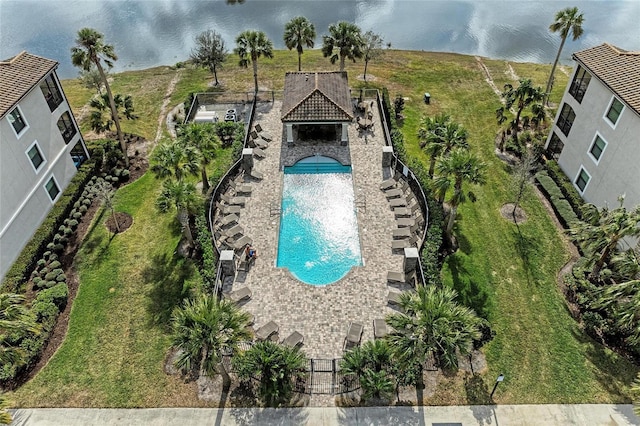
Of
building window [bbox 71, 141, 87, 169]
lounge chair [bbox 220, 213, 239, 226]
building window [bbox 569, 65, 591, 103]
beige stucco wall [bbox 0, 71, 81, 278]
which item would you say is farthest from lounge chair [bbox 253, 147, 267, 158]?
building window [bbox 569, 65, 591, 103]

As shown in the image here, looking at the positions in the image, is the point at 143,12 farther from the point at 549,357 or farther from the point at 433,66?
the point at 549,357

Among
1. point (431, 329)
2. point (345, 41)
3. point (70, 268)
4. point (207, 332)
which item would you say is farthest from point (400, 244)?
point (345, 41)

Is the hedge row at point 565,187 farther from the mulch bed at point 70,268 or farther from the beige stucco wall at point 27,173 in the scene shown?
the beige stucco wall at point 27,173

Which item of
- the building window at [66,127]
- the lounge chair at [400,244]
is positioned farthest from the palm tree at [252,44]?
the lounge chair at [400,244]

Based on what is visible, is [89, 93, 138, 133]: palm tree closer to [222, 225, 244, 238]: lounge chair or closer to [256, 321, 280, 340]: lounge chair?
[222, 225, 244, 238]: lounge chair

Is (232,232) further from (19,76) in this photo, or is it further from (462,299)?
(19,76)

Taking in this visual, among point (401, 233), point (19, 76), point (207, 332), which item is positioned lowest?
point (207, 332)

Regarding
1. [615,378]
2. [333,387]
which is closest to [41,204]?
[333,387]
